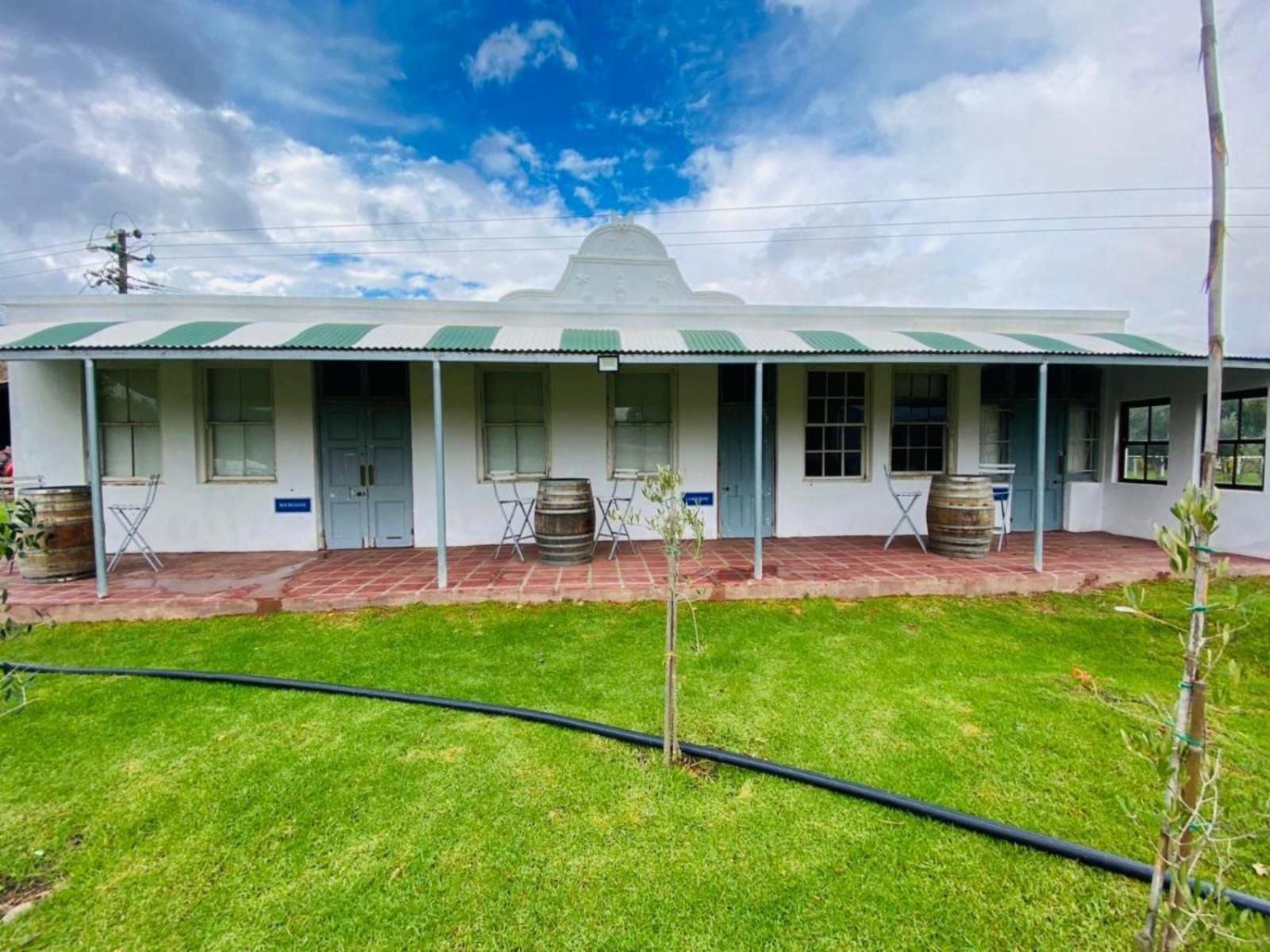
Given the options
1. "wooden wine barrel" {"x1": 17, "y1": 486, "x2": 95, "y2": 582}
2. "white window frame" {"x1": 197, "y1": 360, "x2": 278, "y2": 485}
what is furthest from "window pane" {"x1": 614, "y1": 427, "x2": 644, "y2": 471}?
"wooden wine barrel" {"x1": 17, "y1": 486, "x2": 95, "y2": 582}

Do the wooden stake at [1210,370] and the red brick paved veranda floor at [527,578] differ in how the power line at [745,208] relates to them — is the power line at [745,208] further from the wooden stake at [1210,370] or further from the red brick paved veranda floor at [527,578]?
the wooden stake at [1210,370]

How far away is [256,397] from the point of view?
21.3ft

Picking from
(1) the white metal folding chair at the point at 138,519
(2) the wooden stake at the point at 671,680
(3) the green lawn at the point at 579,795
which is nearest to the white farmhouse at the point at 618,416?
(1) the white metal folding chair at the point at 138,519

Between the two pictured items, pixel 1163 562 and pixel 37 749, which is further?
pixel 1163 562

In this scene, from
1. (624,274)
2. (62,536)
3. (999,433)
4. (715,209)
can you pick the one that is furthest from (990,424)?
(715,209)

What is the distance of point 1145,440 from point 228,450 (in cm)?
1196

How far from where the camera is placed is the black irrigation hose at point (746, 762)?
189cm

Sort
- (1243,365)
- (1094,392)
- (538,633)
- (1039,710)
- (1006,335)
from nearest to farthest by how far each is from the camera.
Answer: (1039,710) → (538,633) → (1243,365) → (1006,335) → (1094,392)

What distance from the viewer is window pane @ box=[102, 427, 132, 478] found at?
629cm

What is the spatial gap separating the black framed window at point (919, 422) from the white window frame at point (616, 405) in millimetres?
3012

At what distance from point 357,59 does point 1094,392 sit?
497 inches

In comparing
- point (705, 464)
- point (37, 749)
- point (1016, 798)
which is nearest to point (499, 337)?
point (705, 464)

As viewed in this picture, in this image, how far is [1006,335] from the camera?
22.1 ft

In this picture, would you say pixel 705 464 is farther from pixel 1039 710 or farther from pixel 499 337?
pixel 1039 710
